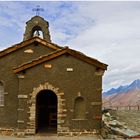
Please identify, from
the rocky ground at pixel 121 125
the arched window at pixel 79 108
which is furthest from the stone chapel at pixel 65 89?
the rocky ground at pixel 121 125

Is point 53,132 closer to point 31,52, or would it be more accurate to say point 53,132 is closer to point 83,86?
point 83,86

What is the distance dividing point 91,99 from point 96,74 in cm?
148

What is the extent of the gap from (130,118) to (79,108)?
8.48m

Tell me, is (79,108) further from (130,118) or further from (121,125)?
(130,118)

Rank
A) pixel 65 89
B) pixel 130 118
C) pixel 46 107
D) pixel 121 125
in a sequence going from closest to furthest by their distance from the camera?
pixel 65 89, pixel 121 125, pixel 46 107, pixel 130 118

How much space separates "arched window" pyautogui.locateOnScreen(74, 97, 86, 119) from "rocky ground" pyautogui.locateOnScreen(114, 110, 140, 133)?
4.47 metres

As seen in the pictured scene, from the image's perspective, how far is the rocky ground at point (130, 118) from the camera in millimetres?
25469

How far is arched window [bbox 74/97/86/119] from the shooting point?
2142 centimetres

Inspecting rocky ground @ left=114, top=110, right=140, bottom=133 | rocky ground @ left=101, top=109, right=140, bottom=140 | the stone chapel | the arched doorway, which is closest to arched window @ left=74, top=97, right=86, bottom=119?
the stone chapel

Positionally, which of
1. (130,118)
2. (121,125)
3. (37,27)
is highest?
(37,27)

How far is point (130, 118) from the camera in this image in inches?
1134

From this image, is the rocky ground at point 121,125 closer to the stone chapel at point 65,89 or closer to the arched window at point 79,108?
the stone chapel at point 65,89

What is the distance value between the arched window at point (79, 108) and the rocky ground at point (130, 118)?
447 centimetres

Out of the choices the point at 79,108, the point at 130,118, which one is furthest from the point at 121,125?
the point at 130,118
